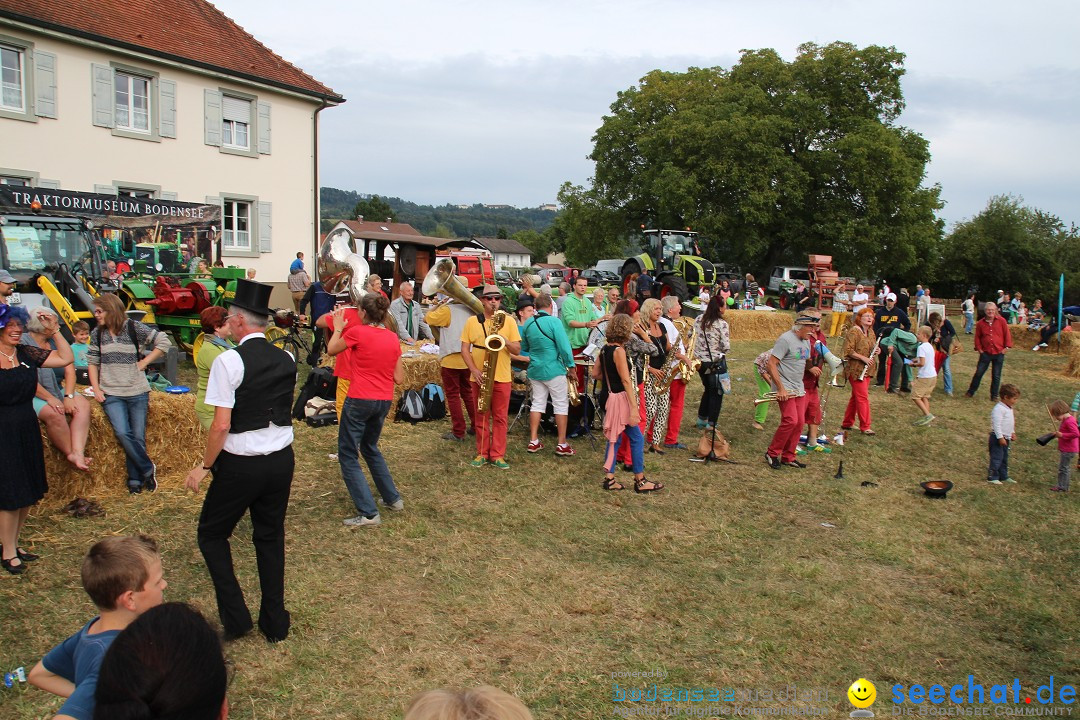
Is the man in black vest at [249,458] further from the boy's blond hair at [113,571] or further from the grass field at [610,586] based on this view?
the boy's blond hair at [113,571]

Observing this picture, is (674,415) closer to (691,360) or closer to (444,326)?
(691,360)

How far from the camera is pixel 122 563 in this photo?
2.48 m

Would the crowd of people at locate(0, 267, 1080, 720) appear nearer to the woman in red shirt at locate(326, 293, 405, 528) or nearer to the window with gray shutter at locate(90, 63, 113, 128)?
the woman in red shirt at locate(326, 293, 405, 528)

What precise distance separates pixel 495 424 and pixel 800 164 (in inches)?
1212

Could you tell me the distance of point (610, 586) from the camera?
199 inches

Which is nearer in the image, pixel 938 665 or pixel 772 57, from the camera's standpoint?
pixel 938 665

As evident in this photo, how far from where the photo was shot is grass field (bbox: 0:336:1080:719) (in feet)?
13.1

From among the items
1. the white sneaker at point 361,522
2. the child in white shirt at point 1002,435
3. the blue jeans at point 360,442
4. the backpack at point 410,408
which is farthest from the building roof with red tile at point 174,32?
the child in white shirt at point 1002,435

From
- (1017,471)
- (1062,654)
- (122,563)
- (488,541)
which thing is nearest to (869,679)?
(1062,654)

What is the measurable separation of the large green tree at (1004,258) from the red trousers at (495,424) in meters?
37.3

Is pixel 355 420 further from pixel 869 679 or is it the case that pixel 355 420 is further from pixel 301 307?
pixel 301 307

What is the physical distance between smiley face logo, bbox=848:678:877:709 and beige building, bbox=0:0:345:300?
1662 cm

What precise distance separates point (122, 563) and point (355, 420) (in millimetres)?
3210

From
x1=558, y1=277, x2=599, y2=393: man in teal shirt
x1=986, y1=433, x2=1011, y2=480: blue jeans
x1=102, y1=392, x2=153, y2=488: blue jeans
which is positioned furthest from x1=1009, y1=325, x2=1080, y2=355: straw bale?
x1=102, y1=392, x2=153, y2=488: blue jeans
